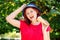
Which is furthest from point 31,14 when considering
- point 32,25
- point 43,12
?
point 43,12

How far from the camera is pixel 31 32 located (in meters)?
2.70

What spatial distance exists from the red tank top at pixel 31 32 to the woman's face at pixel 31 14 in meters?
0.09

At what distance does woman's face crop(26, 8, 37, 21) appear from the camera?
2744 mm

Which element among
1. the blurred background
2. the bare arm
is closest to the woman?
the bare arm

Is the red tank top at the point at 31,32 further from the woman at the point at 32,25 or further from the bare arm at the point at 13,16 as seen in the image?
the bare arm at the point at 13,16

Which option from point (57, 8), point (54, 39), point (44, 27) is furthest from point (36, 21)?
point (54, 39)

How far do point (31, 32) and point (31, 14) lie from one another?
0.22 m

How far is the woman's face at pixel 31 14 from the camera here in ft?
9.00

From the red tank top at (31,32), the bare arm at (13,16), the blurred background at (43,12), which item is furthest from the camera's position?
the blurred background at (43,12)

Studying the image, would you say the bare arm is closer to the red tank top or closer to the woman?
the woman

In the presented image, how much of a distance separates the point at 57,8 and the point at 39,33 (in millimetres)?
1219

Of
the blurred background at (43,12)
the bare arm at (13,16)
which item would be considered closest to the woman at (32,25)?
the bare arm at (13,16)

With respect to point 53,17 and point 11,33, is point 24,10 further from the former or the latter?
point 11,33

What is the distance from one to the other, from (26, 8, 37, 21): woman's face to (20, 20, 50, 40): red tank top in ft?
0.29
